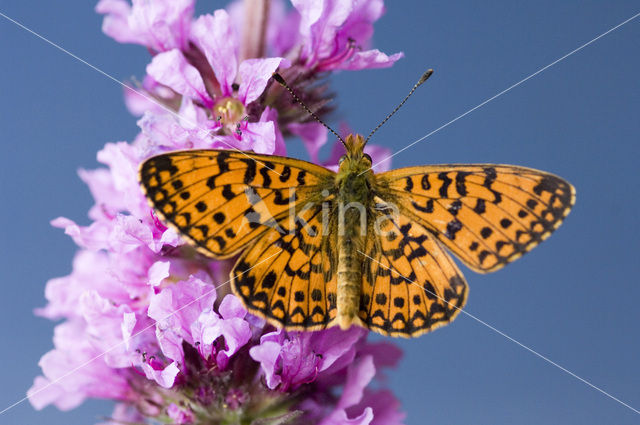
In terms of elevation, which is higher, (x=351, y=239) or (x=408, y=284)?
(x=351, y=239)

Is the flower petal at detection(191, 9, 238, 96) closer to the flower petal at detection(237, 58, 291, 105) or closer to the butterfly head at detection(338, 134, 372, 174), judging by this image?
the flower petal at detection(237, 58, 291, 105)

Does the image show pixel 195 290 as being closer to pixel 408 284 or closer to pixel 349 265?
pixel 349 265

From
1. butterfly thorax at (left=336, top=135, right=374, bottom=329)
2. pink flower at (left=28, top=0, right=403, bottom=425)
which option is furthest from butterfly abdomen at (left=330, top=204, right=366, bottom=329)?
pink flower at (left=28, top=0, right=403, bottom=425)

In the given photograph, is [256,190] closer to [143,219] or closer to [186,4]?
[143,219]

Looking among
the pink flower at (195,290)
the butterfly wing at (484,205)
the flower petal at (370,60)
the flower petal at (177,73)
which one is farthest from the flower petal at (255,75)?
the butterfly wing at (484,205)

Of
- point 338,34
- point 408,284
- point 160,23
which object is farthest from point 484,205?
point 160,23

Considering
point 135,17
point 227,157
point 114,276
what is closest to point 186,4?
point 135,17

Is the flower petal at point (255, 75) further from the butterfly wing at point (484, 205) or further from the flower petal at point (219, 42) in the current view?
the butterfly wing at point (484, 205)
